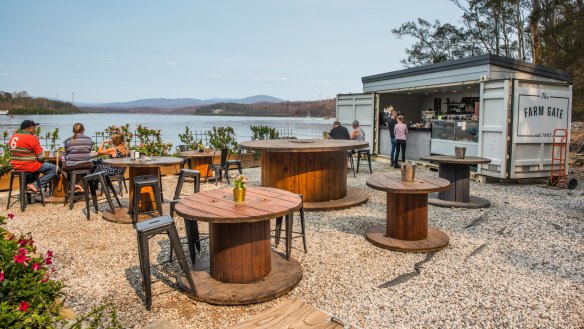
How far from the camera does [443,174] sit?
23.1ft

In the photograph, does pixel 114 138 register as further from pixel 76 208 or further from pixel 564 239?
pixel 564 239

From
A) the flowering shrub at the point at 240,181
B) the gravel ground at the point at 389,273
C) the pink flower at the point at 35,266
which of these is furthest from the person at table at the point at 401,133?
the pink flower at the point at 35,266

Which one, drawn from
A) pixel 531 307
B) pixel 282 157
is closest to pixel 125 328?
pixel 531 307

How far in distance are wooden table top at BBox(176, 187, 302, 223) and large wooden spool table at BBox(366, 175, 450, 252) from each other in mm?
1430

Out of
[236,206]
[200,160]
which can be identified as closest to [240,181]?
[236,206]

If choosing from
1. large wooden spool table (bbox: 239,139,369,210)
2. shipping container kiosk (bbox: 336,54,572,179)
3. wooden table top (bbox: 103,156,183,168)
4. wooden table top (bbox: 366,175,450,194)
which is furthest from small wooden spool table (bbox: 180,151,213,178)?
shipping container kiosk (bbox: 336,54,572,179)

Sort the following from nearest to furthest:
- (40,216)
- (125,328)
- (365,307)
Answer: (125,328) < (365,307) < (40,216)

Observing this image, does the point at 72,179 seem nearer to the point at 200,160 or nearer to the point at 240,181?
the point at 200,160

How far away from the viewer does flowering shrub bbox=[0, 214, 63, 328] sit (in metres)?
1.92

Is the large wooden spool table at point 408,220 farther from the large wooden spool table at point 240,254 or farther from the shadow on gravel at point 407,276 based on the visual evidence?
the large wooden spool table at point 240,254

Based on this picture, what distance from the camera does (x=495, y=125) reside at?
8.65m

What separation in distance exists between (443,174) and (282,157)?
280 cm

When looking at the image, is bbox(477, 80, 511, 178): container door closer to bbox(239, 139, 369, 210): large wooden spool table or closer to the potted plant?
bbox(239, 139, 369, 210): large wooden spool table

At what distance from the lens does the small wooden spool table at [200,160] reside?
9.63 metres
